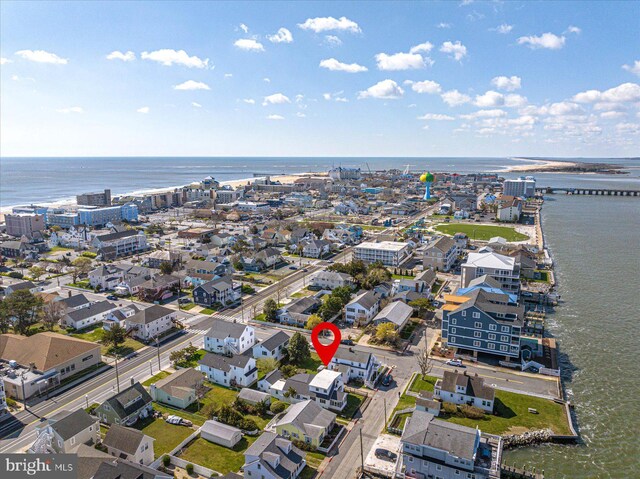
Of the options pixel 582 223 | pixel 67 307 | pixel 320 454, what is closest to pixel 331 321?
pixel 320 454

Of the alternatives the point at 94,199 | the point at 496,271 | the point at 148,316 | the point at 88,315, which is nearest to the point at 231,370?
the point at 148,316

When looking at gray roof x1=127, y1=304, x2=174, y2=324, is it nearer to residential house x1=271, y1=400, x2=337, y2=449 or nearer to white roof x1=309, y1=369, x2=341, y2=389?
white roof x1=309, y1=369, x2=341, y2=389

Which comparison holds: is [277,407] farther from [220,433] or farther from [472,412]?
A: [472,412]

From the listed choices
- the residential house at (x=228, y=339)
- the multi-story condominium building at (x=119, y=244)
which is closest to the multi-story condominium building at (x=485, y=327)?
the residential house at (x=228, y=339)

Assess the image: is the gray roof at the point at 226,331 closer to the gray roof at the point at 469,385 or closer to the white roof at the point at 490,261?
the gray roof at the point at 469,385

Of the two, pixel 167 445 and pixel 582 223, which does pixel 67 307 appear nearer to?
pixel 167 445

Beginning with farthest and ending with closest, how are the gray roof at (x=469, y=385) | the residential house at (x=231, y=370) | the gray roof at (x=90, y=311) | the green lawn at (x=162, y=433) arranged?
the gray roof at (x=90, y=311), the residential house at (x=231, y=370), the gray roof at (x=469, y=385), the green lawn at (x=162, y=433)

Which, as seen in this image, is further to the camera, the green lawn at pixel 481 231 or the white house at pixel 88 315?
the green lawn at pixel 481 231

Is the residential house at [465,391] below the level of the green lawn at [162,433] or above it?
above
